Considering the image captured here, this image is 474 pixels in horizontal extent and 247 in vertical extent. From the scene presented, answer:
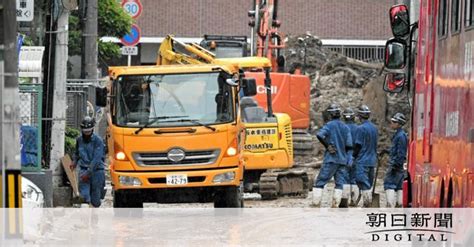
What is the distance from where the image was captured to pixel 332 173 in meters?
24.6

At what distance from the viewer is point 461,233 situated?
35.0 feet

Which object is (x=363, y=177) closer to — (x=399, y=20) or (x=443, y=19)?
(x=399, y=20)

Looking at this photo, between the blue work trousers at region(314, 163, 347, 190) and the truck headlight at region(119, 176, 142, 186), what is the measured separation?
365 cm

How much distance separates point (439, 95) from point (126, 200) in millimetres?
11604

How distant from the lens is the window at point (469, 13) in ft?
34.5

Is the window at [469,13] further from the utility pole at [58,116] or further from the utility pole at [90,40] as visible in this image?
the utility pole at [90,40]

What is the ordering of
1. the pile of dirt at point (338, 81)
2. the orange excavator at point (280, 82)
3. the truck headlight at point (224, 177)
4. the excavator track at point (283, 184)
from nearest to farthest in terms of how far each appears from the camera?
the truck headlight at point (224, 177) < the excavator track at point (283, 184) < the orange excavator at point (280, 82) < the pile of dirt at point (338, 81)

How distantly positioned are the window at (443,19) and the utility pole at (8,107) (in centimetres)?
395

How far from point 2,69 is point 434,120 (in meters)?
4.56

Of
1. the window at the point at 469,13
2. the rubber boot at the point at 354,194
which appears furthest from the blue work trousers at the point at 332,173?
the window at the point at 469,13

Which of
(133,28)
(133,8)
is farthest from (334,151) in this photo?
(133,8)

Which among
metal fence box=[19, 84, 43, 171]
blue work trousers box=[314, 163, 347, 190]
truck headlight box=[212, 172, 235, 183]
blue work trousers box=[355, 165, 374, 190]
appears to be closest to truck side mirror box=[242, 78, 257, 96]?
truck headlight box=[212, 172, 235, 183]

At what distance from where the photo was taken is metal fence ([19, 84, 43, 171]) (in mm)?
20719

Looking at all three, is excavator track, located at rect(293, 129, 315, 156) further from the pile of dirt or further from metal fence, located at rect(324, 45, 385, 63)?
metal fence, located at rect(324, 45, 385, 63)
